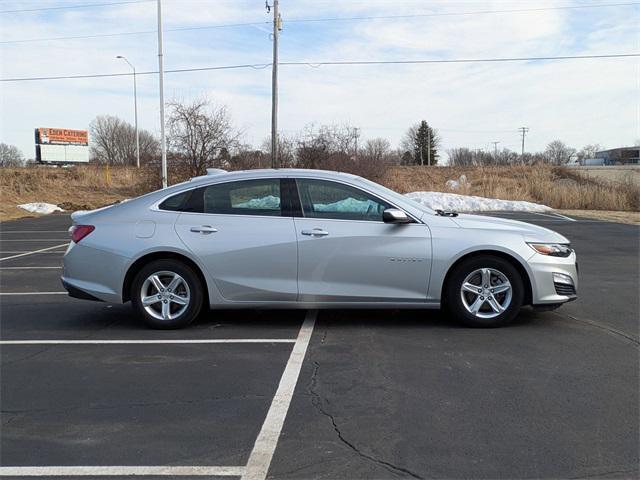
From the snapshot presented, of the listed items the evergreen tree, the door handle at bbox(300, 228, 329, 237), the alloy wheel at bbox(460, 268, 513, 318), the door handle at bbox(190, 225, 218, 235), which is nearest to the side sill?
the door handle at bbox(190, 225, 218, 235)

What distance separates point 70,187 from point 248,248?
135ft

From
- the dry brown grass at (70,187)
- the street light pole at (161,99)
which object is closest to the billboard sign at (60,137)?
the dry brown grass at (70,187)

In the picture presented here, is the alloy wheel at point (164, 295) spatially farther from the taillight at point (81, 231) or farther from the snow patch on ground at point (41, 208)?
the snow patch on ground at point (41, 208)

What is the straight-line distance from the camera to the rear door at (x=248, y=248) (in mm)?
5891

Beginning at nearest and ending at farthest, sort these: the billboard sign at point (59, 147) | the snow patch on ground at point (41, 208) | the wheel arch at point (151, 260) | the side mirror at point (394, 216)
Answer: the side mirror at point (394, 216) < the wheel arch at point (151, 260) < the snow patch on ground at point (41, 208) < the billboard sign at point (59, 147)

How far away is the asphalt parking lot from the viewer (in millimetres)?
3240

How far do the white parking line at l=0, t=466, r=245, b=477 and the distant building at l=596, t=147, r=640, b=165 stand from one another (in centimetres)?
12549

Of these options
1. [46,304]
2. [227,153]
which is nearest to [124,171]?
[227,153]

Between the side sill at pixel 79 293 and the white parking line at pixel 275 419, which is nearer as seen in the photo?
the white parking line at pixel 275 419

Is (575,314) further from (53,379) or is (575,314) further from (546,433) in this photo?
(53,379)

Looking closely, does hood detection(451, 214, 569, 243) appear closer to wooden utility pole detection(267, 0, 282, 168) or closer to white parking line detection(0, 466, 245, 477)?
white parking line detection(0, 466, 245, 477)

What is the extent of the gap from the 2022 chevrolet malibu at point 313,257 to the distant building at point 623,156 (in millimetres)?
121819

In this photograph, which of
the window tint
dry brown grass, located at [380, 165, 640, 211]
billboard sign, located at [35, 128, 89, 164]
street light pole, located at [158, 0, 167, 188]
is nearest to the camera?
the window tint

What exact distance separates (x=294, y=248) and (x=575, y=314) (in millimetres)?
3377
